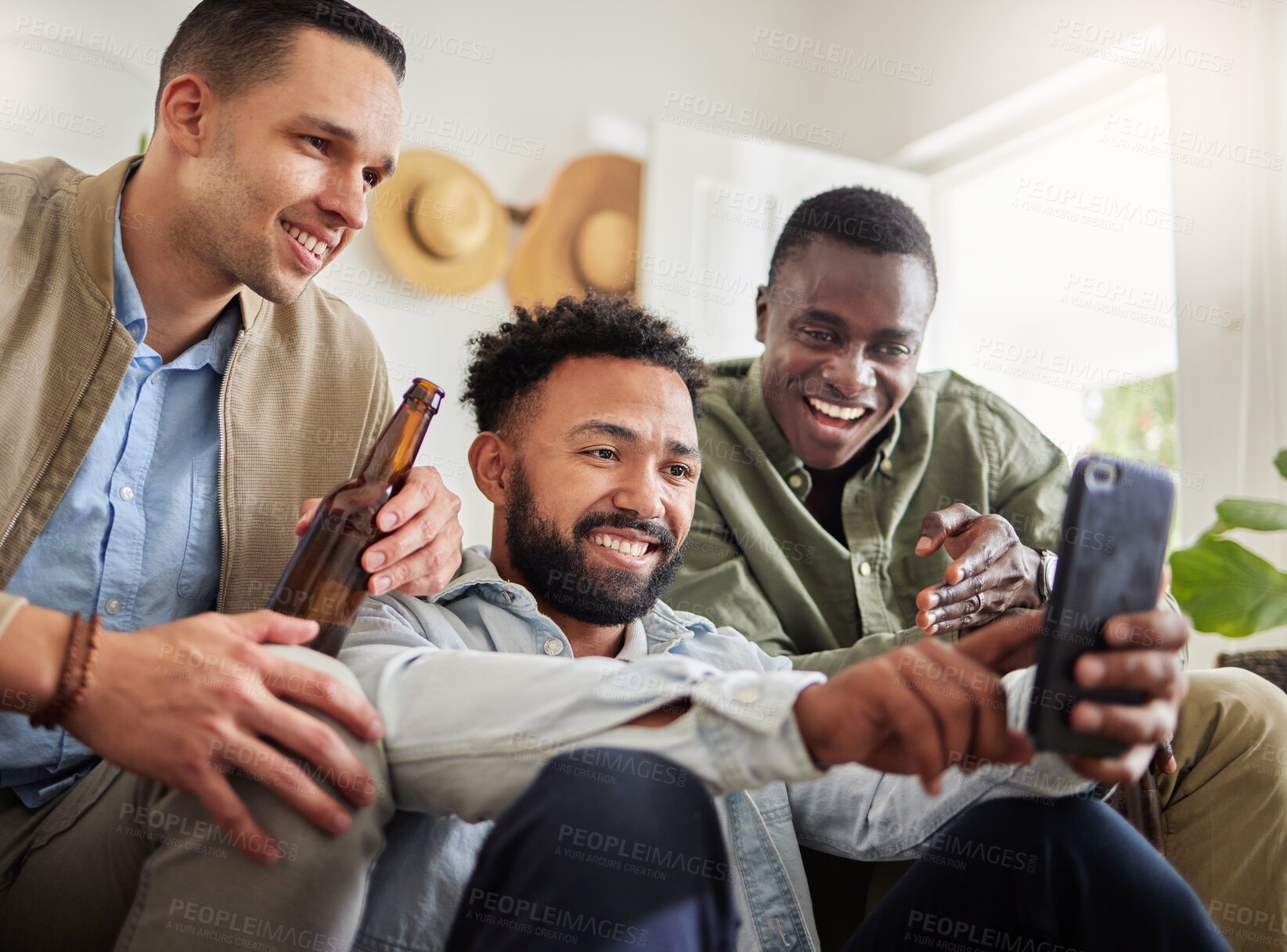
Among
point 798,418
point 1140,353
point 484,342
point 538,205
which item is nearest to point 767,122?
point 538,205

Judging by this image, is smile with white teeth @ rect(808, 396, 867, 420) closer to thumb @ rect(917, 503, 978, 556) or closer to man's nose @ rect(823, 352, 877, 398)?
man's nose @ rect(823, 352, 877, 398)

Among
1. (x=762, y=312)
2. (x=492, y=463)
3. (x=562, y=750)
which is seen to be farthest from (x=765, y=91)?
(x=562, y=750)

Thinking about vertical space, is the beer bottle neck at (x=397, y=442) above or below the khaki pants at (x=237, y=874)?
above

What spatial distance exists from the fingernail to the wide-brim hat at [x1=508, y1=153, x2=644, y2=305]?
251cm

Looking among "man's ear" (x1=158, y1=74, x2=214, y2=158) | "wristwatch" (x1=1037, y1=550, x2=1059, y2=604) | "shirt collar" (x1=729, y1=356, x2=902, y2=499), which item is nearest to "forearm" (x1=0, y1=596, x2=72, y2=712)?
Answer: "man's ear" (x1=158, y1=74, x2=214, y2=158)

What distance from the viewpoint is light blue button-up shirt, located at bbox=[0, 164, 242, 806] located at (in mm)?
1100

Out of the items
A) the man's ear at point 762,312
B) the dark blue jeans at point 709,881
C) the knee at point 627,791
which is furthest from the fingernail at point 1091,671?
the man's ear at point 762,312

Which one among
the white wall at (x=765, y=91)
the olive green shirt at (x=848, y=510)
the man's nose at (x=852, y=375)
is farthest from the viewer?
the white wall at (x=765, y=91)

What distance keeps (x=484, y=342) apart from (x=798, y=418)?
56cm

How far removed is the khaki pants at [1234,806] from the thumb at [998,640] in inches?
18.6

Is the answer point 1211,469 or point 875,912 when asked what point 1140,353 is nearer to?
point 1211,469

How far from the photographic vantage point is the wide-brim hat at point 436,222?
9.62ft

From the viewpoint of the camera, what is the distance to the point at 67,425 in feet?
3.83

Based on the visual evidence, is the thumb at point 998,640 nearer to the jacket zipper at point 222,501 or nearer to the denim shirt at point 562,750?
the denim shirt at point 562,750
